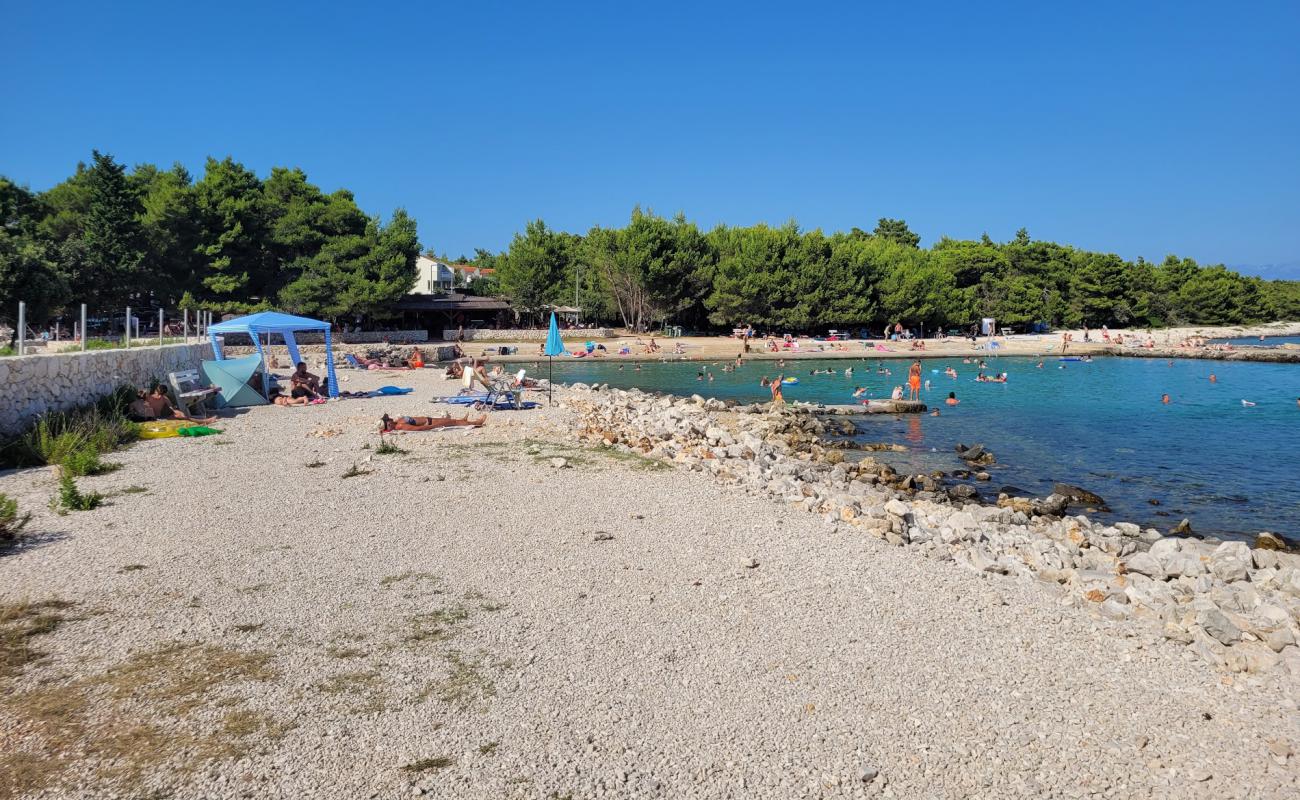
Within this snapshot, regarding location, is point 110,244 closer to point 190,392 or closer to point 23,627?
point 190,392

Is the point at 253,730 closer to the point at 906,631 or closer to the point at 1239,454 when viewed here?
the point at 906,631

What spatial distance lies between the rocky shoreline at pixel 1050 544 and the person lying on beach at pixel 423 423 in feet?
7.72

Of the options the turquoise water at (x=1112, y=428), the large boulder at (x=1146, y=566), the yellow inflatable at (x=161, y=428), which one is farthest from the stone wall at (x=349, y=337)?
the large boulder at (x=1146, y=566)

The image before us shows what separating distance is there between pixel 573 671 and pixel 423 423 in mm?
11483

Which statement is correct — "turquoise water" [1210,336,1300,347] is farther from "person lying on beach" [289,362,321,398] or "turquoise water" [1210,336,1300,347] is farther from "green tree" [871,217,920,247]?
"person lying on beach" [289,362,321,398]

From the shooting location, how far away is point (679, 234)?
209ft

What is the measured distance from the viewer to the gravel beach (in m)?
4.44

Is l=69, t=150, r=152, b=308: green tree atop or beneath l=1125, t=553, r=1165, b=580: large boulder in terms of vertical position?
atop

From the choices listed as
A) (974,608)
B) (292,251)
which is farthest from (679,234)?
(974,608)

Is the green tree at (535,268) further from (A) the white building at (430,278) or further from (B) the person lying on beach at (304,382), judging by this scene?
(B) the person lying on beach at (304,382)

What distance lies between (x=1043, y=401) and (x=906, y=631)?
28296mm

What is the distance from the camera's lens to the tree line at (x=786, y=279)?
61344 mm

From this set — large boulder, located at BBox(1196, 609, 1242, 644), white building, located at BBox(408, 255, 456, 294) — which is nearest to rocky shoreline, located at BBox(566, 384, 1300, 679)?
large boulder, located at BBox(1196, 609, 1242, 644)

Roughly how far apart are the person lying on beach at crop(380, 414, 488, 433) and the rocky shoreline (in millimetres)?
2354
